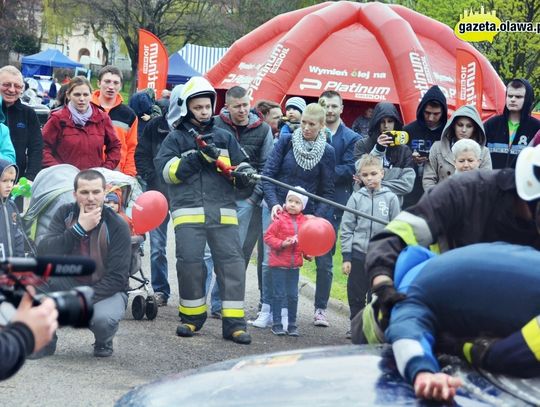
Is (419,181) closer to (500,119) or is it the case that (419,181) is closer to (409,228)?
(500,119)

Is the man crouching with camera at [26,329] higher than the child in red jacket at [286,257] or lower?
higher

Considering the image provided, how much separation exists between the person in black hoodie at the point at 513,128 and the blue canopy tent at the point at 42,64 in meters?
56.6

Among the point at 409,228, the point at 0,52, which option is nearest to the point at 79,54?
the point at 0,52

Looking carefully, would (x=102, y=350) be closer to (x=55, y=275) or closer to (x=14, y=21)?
(x=55, y=275)

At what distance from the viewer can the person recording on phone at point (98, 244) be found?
7984mm

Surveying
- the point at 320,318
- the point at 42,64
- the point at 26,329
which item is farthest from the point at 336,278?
the point at 42,64

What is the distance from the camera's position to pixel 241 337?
29.0 feet

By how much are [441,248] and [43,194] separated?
4706mm

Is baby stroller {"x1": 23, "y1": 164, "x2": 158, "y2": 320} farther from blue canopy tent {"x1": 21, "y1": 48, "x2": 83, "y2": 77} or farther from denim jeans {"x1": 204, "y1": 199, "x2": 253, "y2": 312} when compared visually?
blue canopy tent {"x1": 21, "y1": 48, "x2": 83, "y2": 77}

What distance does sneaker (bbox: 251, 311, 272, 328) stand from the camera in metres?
9.77

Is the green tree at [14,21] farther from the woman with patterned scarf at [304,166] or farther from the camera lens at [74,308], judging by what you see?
the camera lens at [74,308]

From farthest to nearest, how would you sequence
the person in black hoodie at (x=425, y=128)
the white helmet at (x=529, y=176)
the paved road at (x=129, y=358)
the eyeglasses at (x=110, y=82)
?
the eyeglasses at (x=110, y=82) → the person in black hoodie at (x=425, y=128) → the paved road at (x=129, y=358) → the white helmet at (x=529, y=176)

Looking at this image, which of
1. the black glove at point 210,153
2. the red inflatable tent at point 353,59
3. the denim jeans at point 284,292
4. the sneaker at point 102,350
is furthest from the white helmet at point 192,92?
the red inflatable tent at point 353,59

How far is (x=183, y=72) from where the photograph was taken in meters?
42.9
